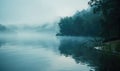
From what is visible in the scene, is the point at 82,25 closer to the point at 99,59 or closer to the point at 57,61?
the point at 57,61

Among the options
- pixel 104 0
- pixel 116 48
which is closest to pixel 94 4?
pixel 104 0

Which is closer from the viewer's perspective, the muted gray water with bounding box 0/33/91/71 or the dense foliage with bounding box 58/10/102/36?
the muted gray water with bounding box 0/33/91/71

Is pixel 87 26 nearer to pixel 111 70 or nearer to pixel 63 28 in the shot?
pixel 63 28

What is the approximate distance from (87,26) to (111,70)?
345ft

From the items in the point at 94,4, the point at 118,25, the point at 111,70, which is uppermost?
the point at 94,4

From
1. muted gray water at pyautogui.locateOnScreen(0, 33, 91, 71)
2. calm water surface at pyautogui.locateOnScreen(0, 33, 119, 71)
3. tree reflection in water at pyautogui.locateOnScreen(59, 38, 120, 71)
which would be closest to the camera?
tree reflection in water at pyautogui.locateOnScreen(59, 38, 120, 71)

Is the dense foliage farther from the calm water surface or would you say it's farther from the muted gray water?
the muted gray water

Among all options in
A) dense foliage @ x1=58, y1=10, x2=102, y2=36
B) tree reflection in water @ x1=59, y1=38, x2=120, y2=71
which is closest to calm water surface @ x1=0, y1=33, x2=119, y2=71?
tree reflection in water @ x1=59, y1=38, x2=120, y2=71

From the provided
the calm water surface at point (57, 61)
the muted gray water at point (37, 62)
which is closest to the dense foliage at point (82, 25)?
the calm water surface at point (57, 61)

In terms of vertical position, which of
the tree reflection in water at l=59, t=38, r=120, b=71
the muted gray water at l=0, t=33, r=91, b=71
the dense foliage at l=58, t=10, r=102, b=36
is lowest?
the tree reflection in water at l=59, t=38, r=120, b=71

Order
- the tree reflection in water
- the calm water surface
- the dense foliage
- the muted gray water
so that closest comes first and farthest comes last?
the tree reflection in water, the calm water surface, the muted gray water, the dense foliage

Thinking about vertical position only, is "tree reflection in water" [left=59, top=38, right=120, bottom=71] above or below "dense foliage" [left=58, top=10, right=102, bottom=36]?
below

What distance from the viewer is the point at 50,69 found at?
29672 mm

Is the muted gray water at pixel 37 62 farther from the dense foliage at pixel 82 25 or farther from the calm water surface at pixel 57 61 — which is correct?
the dense foliage at pixel 82 25
